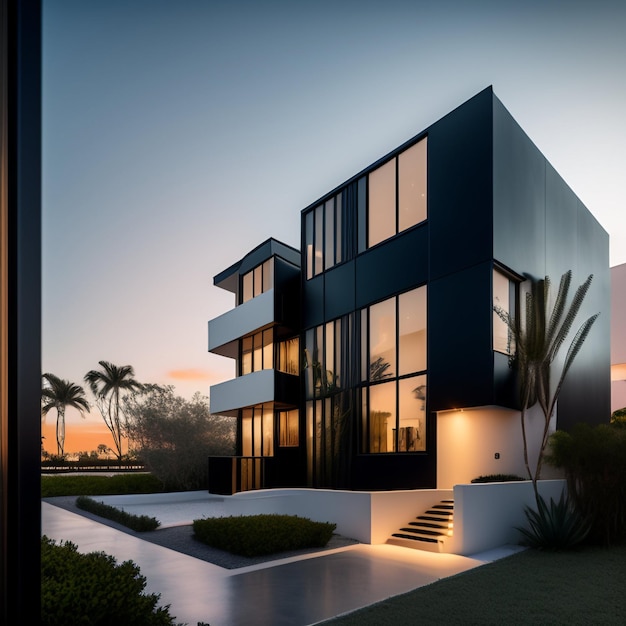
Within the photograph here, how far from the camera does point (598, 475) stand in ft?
39.0

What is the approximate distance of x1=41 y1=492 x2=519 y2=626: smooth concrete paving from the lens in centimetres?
707

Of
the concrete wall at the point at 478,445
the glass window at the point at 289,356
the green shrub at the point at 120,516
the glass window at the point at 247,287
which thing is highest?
the glass window at the point at 247,287

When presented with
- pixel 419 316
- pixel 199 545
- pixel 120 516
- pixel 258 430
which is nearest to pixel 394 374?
A: pixel 419 316

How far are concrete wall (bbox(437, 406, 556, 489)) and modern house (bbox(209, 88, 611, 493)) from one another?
0.11 feet

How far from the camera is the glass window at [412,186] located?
16.2 meters

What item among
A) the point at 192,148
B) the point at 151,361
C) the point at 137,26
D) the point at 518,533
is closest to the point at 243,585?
the point at 518,533

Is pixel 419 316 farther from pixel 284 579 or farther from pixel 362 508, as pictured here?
pixel 284 579

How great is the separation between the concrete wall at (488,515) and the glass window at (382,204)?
7.60 m

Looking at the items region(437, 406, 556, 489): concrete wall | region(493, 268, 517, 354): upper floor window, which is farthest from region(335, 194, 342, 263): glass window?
region(437, 406, 556, 489): concrete wall

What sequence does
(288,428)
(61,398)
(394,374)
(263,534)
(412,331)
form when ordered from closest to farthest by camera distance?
(263,534), (412,331), (394,374), (288,428), (61,398)

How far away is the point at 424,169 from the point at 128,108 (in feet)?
26.5

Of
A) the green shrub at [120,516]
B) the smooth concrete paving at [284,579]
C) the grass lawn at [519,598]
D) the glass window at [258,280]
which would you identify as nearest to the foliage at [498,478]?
the smooth concrete paving at [284,579]

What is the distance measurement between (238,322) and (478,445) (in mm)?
11094

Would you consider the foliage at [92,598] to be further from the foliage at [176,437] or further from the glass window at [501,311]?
the foliage at [176,437]
